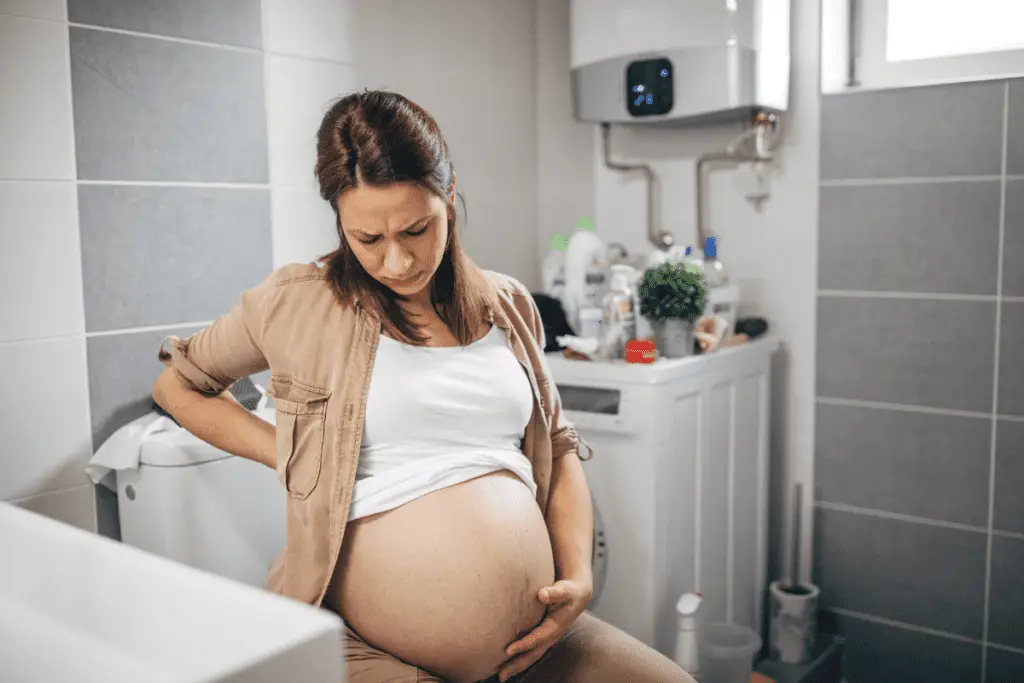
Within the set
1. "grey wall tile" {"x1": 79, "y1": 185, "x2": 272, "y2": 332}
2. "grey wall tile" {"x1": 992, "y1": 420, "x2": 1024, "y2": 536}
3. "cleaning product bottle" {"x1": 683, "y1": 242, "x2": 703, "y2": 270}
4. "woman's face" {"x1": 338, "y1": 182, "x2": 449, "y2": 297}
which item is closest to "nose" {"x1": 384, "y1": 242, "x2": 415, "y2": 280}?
"woman's face" {"x1": 338, "y1": 182, "x2": 449, "y2": 297}

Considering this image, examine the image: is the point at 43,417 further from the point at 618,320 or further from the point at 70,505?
the point at 618,320

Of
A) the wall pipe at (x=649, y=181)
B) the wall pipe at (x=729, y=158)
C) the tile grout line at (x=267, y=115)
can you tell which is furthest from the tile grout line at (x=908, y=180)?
the tile grout line at (x=267, y=115)

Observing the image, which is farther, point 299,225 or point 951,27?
point 951,27

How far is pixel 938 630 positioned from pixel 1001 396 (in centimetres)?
57

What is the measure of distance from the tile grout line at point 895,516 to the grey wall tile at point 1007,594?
0.20 feet

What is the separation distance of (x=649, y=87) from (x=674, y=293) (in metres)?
0.55

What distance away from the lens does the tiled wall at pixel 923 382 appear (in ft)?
7.01

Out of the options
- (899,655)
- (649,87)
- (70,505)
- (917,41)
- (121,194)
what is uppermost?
(917,41)

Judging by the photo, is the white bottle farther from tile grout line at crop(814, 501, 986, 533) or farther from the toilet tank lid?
the toilet tank lid

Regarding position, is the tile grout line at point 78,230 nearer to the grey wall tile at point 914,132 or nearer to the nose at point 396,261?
the nose at point 396,261

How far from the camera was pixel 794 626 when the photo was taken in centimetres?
231

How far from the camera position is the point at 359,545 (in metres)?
1.25

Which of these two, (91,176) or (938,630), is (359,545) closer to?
(91,176)

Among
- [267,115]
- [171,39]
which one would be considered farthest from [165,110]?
[267,115]
